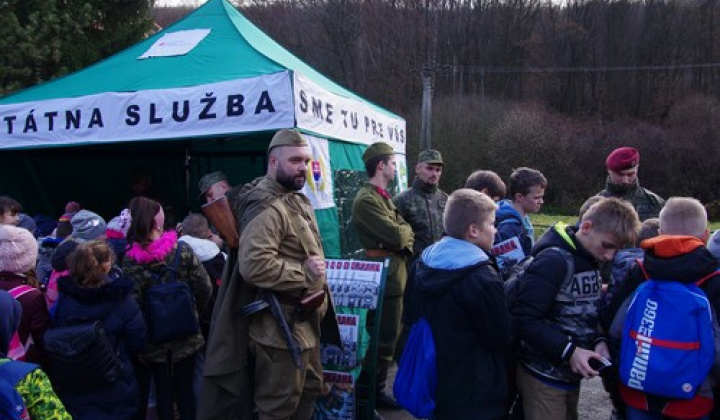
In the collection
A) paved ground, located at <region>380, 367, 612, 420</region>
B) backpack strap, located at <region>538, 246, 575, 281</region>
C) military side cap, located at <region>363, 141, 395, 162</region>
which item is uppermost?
military side cap, located at <region>363, 141, 395, 162</region>

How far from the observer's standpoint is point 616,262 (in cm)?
316

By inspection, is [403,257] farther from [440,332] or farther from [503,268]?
[440,332]

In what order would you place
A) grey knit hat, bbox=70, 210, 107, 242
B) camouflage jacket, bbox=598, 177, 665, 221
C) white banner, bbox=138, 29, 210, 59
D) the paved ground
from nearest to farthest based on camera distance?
the paved ground < camouflage jacket, bbox=598, 177, 665, 221 < grey knit hat, bbox=70, 210, 107, 242 < white banner, bbox=138, 29, 210, 59

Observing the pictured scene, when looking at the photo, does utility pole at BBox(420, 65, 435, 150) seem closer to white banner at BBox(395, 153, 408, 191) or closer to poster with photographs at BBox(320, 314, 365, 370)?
white banner at BBox(395, 153, 408, 191)

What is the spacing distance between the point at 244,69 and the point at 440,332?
143 inches

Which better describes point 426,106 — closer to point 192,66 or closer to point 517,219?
point 192,66

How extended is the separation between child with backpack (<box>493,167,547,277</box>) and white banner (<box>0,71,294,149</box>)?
6.34ft

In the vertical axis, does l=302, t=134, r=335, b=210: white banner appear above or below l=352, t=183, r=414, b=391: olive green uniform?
above

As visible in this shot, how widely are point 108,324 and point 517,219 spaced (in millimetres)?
2705

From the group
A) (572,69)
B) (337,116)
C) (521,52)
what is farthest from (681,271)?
(521,52)

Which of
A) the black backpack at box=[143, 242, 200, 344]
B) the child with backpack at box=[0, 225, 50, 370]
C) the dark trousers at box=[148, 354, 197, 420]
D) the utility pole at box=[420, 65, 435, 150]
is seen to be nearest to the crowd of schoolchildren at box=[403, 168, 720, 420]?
the black backpack at box=[143, 242, 200, 344]

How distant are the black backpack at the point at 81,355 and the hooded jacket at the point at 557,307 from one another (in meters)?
2.21

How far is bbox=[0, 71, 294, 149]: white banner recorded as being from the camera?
496 centimetres

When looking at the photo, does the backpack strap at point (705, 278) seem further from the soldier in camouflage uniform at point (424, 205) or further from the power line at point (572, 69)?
the power line at point (572, 69)
